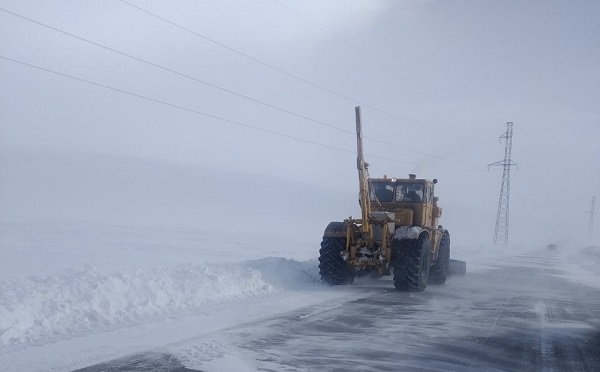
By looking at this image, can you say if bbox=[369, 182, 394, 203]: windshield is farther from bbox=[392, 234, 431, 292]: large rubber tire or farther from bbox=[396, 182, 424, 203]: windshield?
bbox=[392, 234, 431, 292]: large rubber tire

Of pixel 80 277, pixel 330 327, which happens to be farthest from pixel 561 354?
pixel 80 277

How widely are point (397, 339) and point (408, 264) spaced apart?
6.72 m

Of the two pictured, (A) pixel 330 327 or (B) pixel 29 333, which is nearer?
(B) pixel 29 333

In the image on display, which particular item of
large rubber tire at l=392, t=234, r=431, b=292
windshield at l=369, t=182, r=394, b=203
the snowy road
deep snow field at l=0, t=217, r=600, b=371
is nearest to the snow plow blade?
windshield at l=369, t=182, r=394, b=203

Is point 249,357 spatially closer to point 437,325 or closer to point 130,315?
point 130,315

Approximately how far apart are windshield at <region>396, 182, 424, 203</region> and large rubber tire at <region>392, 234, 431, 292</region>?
224 cm

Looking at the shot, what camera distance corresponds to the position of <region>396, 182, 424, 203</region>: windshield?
61.1ft

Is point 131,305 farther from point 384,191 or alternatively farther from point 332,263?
point 384,191

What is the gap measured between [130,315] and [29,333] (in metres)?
2.00

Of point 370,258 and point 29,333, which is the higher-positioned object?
point 370,258

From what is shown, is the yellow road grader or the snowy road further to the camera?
the yellow road grader

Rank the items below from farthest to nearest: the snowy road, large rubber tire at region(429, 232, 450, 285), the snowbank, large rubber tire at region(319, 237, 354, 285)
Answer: large rubber tire at region(429, 232, 450, 285)
large rubber tire at region(319, 237, 354, 285)
the snowbank
the snowy road

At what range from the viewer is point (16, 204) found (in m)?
59.1

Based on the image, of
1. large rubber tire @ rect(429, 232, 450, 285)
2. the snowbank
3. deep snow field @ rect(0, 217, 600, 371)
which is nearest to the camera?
deep snow field @ rect(0, 217, 600, 371)
